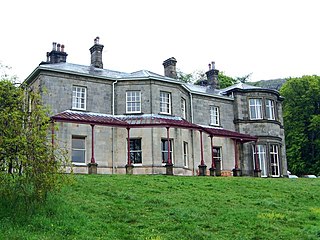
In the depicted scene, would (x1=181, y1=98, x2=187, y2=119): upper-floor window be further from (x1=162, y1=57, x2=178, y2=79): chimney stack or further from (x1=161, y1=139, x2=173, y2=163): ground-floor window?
(x1=161, y1=139, x2=173, y2=163): ground-floor window

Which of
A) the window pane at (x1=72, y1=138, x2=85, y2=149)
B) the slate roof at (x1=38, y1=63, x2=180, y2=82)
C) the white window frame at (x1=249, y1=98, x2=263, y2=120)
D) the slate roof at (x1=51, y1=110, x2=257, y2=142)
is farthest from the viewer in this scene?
the white window frame at (x1=249, y1=98, x2=263, y2=120)

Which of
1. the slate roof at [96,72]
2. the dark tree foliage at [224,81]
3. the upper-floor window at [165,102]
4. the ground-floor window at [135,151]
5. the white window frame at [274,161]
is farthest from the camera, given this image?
the dark tree foliage at [224,81]

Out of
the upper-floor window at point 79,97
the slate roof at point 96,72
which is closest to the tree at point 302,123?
the slate roof at point 96,72

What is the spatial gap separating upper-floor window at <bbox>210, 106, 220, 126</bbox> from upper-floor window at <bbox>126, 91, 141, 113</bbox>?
6.83 meters

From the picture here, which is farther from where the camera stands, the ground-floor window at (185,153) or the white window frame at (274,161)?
the white window frame at (274,161)

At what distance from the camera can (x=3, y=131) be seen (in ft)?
41.0

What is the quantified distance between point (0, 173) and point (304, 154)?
40.1 m

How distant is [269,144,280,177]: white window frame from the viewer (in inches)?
1334

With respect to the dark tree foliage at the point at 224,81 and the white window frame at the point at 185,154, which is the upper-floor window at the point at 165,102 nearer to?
the white window frame at the point at 185,154

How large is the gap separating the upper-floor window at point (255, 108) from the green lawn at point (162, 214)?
14819mm

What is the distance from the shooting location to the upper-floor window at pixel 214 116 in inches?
1350

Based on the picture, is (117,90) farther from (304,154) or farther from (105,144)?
(304,154)

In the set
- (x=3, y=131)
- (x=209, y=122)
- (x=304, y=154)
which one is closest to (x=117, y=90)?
(x=209, y=122)

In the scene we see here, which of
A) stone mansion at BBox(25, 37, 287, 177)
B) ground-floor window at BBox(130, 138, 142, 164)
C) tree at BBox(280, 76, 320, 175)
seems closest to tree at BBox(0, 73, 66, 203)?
stone mansion at BBox(25, 37, 287, 177)
